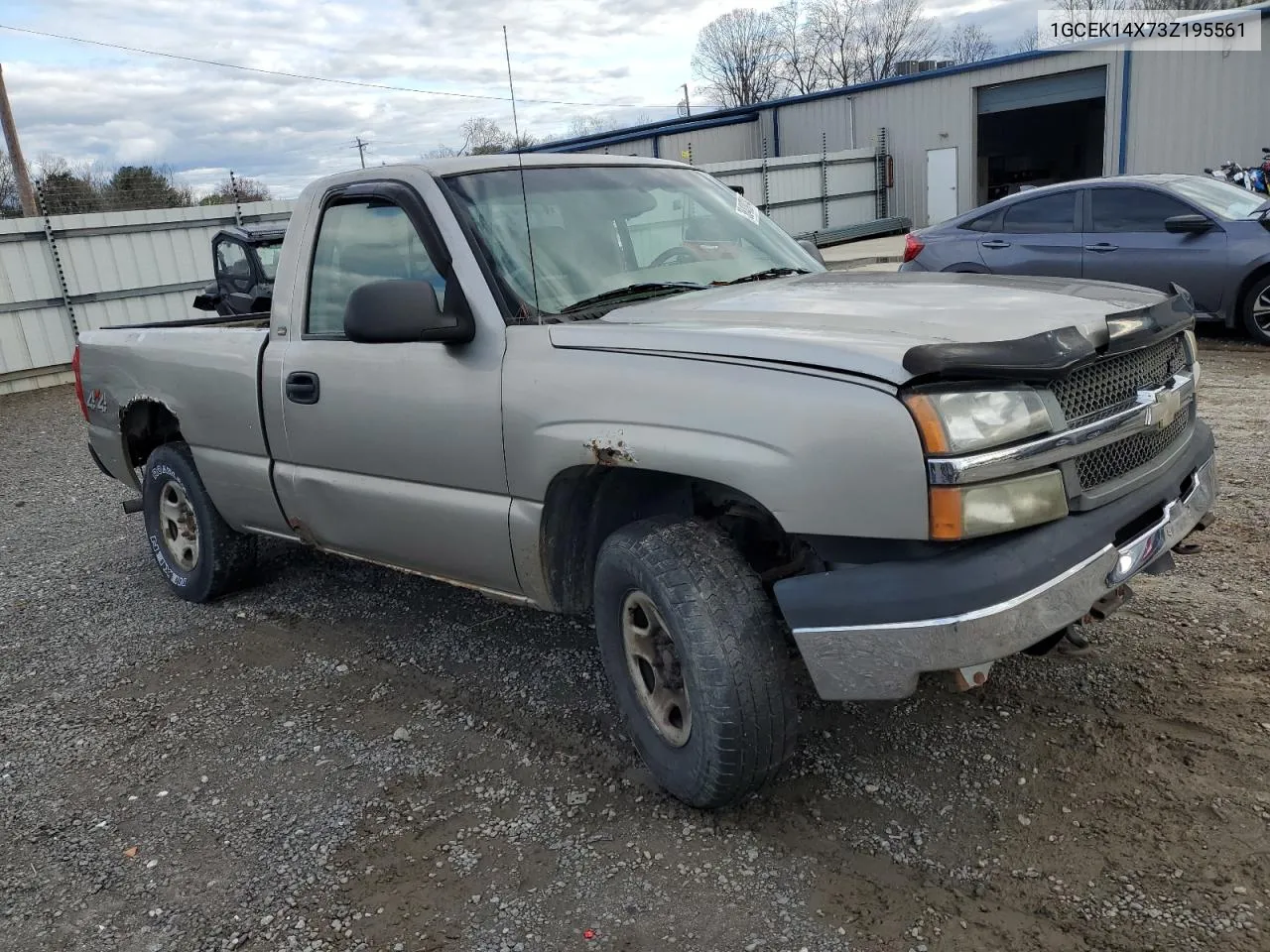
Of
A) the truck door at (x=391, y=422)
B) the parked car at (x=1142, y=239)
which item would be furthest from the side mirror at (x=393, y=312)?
the parked car at (x=1142, y=239)

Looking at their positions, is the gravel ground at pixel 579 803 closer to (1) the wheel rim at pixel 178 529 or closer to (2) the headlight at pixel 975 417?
(1) the wheel rim at pixel 178 529

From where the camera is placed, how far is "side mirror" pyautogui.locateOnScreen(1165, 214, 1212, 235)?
346 inches

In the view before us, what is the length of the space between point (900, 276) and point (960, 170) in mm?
24602

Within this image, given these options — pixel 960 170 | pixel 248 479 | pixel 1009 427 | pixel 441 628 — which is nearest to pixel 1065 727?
pixel 1009 427

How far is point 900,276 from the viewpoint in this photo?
362 cm

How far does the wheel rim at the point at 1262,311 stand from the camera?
876 cm

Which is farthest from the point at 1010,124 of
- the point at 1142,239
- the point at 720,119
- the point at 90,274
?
the point at 90,274

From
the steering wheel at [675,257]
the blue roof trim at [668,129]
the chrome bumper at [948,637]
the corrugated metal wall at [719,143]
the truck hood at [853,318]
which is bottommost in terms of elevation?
the chrome bumper at [948,637]

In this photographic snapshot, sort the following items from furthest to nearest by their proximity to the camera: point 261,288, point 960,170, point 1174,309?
point 960,170
point 261,288
point 1174,309

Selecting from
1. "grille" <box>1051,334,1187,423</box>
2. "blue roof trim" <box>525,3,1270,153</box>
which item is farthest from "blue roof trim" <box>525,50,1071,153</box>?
"grille" <box>1051,334,1187,423</box>

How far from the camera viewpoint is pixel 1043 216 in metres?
9.76

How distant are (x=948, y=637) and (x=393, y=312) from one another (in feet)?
6.15

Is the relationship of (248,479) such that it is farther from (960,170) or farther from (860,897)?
(960,170)

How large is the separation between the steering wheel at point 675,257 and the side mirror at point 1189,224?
22.9 ft
